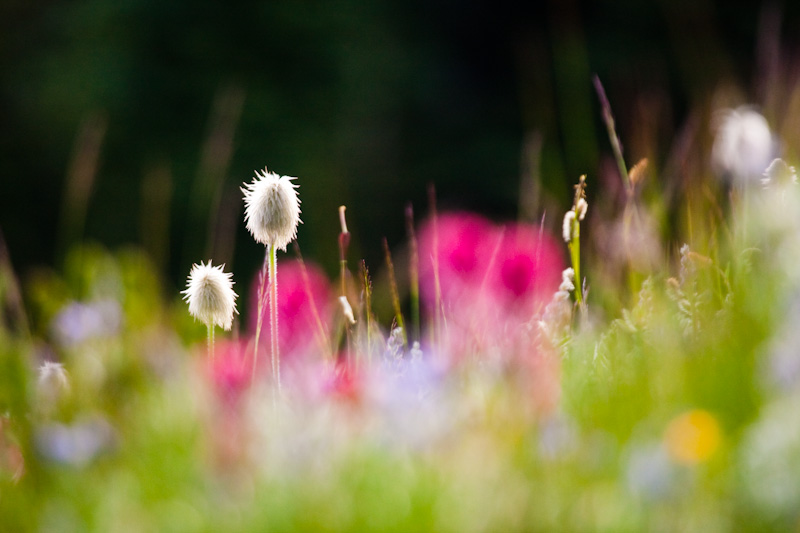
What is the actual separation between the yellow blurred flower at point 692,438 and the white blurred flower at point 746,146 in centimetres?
76

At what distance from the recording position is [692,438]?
25.5 inches

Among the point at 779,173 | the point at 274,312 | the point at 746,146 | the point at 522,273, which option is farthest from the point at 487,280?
the point at 746,146

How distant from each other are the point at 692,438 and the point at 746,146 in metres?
0.85

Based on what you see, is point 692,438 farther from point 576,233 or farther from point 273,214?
point 273,214

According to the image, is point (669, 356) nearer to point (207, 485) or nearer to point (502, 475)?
point (502, 475)

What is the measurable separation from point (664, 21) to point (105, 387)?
8.14 metres

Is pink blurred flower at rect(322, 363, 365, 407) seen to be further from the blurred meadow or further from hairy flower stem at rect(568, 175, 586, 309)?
hairy flower stem at rect(568, 175, 586, 309)

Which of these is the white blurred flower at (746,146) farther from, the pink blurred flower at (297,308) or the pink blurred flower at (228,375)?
the pink blurred flower at (228,375)

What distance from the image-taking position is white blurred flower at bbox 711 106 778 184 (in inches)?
53.4

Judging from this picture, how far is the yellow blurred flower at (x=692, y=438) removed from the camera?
2.07 feet

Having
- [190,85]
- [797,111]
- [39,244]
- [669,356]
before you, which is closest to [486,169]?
[190,85]

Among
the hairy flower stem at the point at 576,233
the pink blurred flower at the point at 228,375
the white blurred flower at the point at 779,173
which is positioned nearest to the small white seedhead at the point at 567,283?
the hairy flower stem at the point at 576,233

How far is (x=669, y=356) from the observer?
0.81 m

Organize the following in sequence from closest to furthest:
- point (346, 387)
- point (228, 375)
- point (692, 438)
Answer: point (692, 438) < point (346, 387) < point (228, 375)
